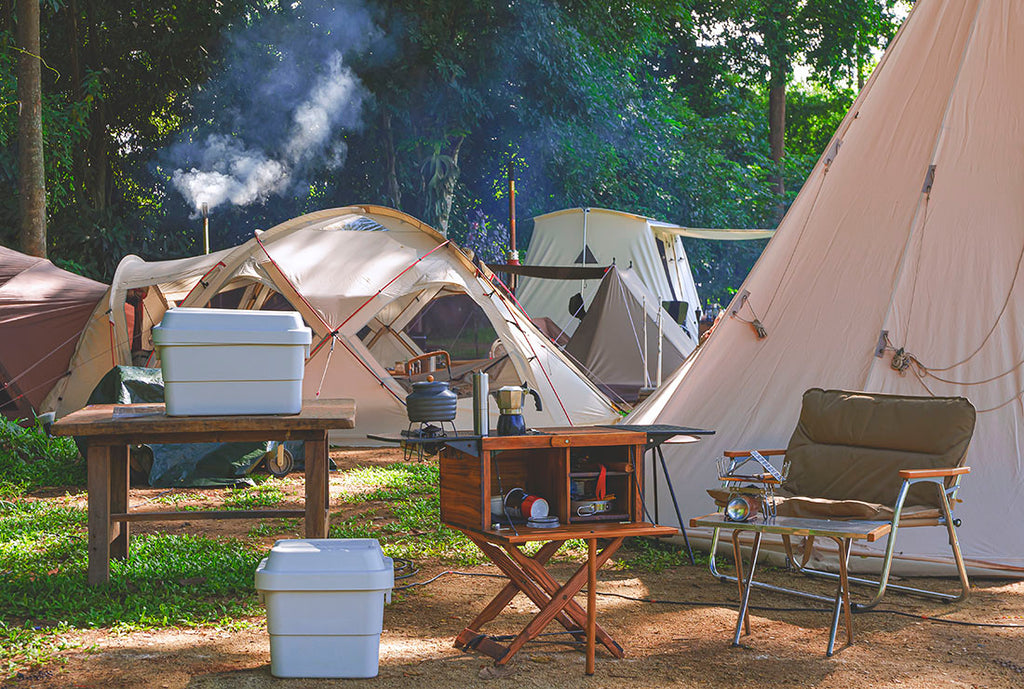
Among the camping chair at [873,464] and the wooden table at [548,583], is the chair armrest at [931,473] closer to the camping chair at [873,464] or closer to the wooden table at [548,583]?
the camping chair at [873,464]

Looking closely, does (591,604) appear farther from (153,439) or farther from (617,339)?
(617,339)

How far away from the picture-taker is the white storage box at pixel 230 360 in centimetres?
404

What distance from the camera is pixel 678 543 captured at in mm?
5316

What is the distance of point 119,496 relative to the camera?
481cm

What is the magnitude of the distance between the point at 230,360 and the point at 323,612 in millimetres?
1248

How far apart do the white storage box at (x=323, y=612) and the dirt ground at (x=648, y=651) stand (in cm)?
7

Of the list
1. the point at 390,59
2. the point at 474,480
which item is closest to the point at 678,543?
the point at 474,480

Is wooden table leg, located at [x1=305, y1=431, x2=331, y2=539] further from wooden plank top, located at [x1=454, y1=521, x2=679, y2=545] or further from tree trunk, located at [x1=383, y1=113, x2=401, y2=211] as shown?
tree trunk, located at [x1=383, y1=113, x2=401, y2=211]

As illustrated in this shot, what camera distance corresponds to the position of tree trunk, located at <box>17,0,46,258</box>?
10.5m

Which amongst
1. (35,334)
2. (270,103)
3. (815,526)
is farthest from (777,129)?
(815,526)

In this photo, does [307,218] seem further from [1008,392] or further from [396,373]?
[1008,392]

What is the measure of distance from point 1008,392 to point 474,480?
2.86 m

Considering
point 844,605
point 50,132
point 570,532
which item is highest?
point 50,132

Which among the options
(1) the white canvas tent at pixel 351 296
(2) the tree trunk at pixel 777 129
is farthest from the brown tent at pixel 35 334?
(2) the tree trunk at pixel 777 129
